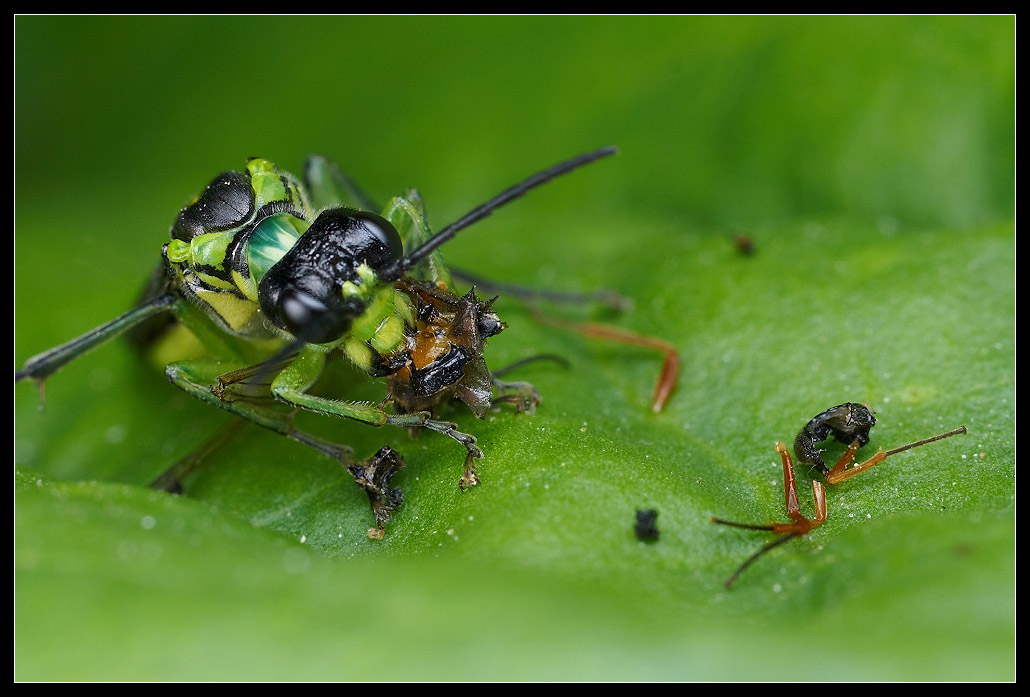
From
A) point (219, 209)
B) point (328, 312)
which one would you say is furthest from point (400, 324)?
point (219, 209)

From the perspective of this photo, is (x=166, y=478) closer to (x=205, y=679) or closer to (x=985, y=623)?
(x=205, y=679)

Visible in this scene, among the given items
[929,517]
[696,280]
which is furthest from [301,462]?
[929,517]

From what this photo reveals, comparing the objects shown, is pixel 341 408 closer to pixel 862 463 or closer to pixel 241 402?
pixel 241 402

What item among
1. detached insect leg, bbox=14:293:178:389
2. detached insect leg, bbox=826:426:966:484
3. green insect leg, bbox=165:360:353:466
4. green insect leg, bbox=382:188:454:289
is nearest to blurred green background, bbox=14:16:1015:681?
detached insect leg, bbox=826:426:966:484

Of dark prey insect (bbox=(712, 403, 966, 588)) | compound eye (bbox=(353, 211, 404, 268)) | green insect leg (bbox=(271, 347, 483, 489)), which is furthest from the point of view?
compound eye (bbox=(353, 211, 404, 268))

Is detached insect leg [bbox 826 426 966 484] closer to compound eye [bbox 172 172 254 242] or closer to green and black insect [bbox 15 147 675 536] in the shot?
green and black insect [bbox 15 147 675 536]

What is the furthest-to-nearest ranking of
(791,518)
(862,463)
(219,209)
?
(219,209), (862,463), (791,518)
